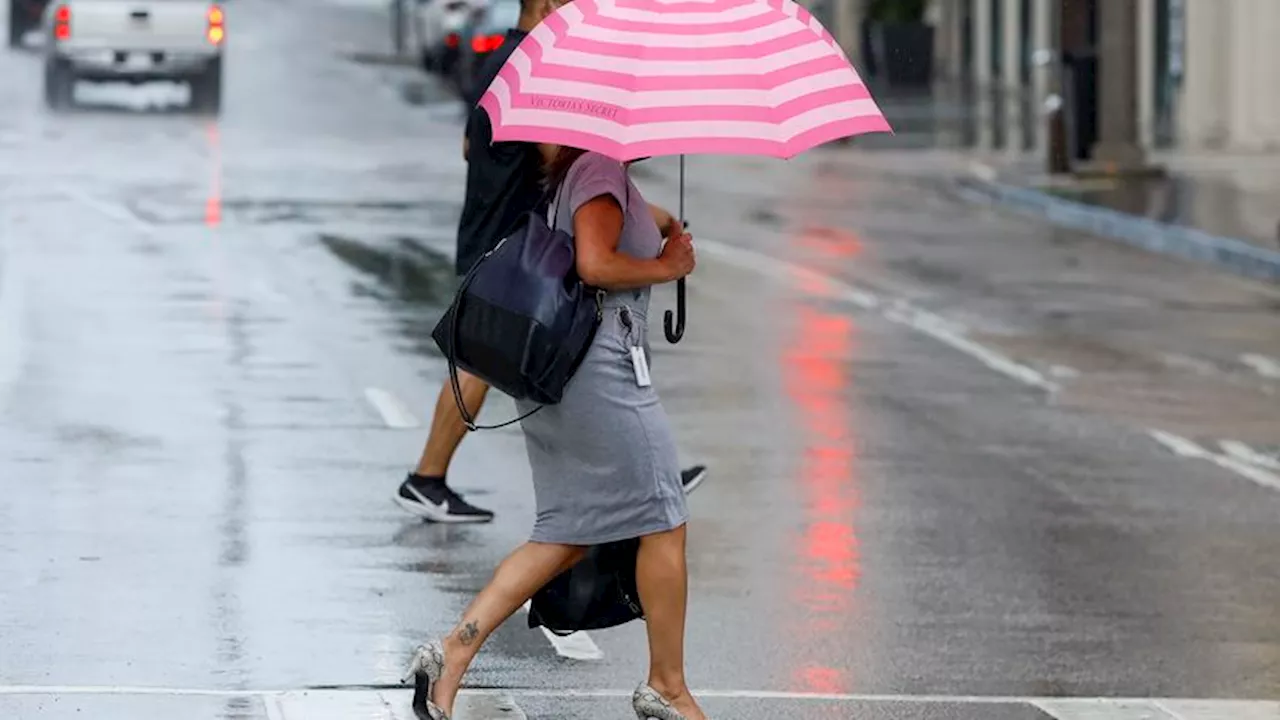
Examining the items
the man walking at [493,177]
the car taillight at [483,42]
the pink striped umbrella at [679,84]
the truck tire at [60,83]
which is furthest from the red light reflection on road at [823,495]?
the truck tire at [60,83]

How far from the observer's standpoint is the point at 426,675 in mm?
7266

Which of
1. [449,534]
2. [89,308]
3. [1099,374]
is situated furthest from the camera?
[89,308]

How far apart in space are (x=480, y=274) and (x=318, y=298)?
1020 cm

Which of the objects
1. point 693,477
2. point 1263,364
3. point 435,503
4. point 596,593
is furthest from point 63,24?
point 596,593

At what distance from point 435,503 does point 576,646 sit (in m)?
1.95

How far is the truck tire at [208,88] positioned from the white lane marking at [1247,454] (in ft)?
82.1

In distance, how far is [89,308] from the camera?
16.5 m

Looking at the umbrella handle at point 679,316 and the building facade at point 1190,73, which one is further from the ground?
the umbrella handle at point 679,316

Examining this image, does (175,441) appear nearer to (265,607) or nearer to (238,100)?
(265,607)

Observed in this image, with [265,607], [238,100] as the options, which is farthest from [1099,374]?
[238,100]

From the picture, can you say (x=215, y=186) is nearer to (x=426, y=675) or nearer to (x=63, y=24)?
(x=63, y=24)

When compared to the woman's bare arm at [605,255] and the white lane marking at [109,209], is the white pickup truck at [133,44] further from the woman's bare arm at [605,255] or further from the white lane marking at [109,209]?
the woman's bare arm at [605,255]

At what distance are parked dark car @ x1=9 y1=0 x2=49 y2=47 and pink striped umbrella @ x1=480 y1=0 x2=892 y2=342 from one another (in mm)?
44165

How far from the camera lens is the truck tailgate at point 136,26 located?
3659 centimetres
